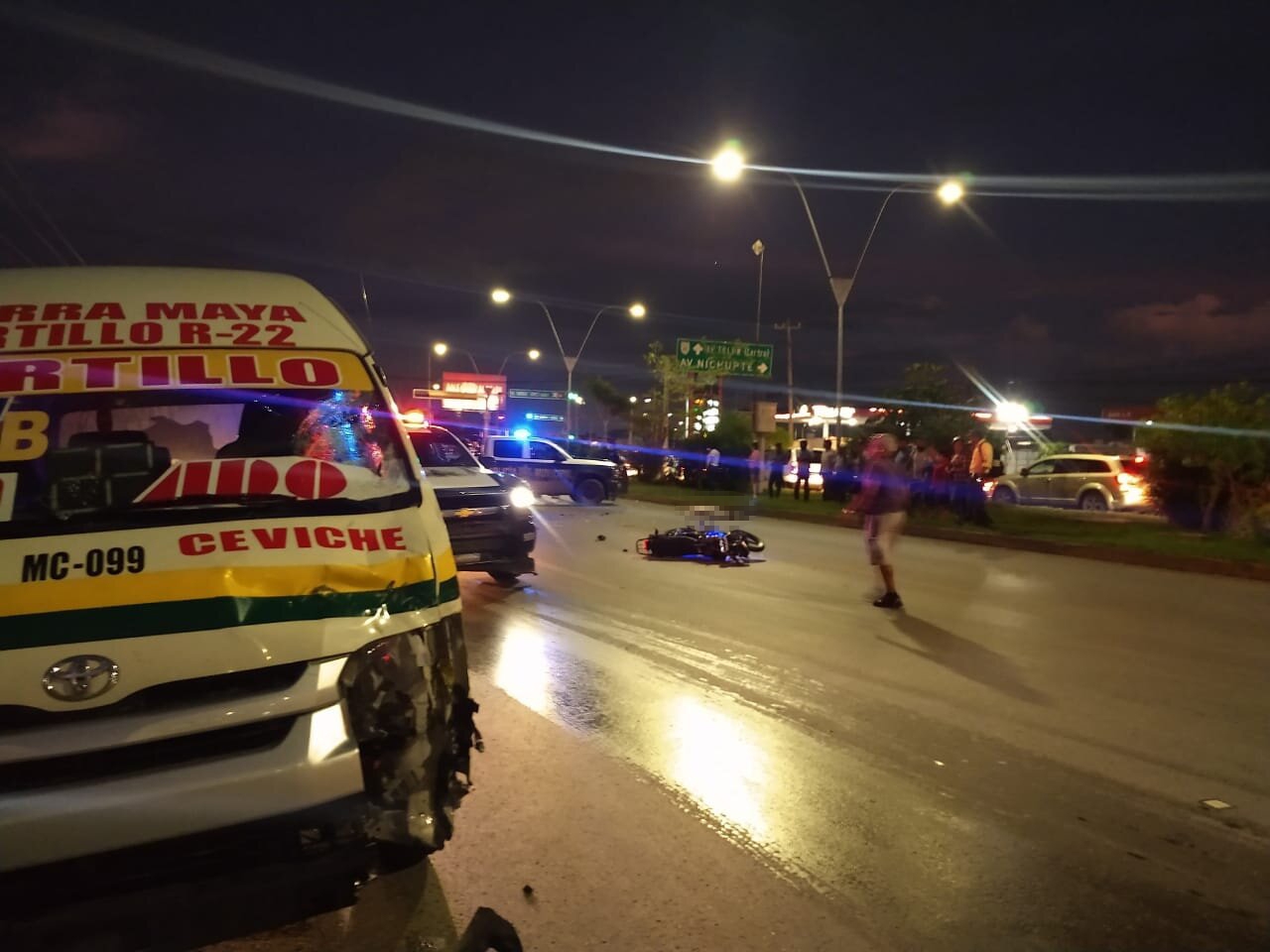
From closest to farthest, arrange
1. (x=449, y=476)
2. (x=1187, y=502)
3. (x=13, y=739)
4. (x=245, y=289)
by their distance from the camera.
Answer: (x=13, y=739) → (x=245, y=289) → (x=449, y=476) → (x=1187, y=502)

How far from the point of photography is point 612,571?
41.7ft

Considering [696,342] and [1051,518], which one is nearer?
[1051,518]

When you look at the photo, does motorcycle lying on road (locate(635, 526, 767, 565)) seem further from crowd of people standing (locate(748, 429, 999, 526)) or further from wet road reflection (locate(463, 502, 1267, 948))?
crowd of people standing (locate(748, 429, 999, 526))

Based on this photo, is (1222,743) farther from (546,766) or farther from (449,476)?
(449,476)

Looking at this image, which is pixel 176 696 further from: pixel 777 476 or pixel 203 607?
pixel 777 476

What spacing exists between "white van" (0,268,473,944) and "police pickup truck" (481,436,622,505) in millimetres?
21897

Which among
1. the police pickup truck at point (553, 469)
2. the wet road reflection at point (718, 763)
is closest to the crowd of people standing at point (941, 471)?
the police pickup truck at point (553, 469)

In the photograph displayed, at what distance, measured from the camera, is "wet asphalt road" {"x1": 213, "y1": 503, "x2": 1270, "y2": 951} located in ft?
12.1

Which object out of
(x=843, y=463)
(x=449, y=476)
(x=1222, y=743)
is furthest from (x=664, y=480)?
(x=1222, y=743)

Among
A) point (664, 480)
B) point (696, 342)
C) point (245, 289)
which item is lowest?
point (664, 480)

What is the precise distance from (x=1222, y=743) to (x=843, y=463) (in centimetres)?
2090

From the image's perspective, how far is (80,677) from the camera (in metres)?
2.73

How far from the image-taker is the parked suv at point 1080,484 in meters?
24.5

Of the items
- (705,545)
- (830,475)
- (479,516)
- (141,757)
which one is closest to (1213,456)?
(830,475)
